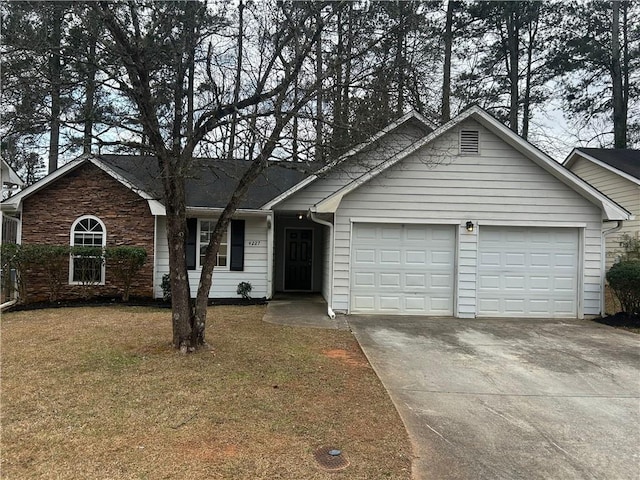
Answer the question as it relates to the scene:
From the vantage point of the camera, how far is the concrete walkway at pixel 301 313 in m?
8.51

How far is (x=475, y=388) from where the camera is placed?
4.99m

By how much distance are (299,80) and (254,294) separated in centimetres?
681

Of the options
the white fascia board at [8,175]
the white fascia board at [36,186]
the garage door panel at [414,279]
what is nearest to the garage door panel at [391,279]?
the garage door panel at [414,279]

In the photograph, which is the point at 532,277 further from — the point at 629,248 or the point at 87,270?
the point at 87,270

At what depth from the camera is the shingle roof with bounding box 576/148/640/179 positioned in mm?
13961

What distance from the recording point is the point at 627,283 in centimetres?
913

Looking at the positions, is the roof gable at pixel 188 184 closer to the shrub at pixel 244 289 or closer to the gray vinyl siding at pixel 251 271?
the gray vinyl siding at pixel 251 271

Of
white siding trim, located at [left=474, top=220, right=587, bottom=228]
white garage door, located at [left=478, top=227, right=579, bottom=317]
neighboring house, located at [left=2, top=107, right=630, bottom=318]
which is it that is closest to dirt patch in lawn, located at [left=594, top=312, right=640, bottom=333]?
neighboring house, located at [left=2, top=107, right=630, bottom=318]

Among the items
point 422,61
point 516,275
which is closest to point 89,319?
point 422,61

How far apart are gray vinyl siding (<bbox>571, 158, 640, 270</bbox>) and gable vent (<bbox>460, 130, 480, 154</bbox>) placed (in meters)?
6.63

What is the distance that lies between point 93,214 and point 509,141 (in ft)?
34.4

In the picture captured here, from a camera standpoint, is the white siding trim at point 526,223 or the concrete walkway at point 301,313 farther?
the white siding trim at point 526,223

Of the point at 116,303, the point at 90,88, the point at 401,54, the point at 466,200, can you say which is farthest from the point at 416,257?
the point at 116,303

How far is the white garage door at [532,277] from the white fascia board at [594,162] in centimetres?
567
